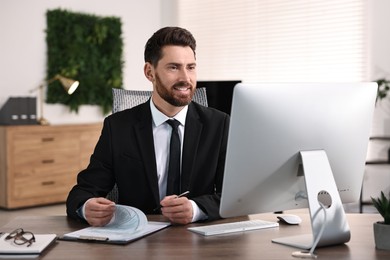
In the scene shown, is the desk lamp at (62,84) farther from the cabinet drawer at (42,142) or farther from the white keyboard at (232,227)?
the white keyboard at (232,227)

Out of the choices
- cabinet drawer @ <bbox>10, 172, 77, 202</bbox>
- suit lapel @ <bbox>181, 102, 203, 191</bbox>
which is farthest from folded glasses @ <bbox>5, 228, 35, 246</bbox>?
cabinet drawer @ <bbox>10, 172, 77, 202</bbox>

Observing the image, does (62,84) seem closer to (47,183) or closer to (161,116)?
(47,183)

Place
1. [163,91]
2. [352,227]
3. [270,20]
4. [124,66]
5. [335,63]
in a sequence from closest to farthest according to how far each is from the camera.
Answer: [352,227] → [163,91] → [335,63] → [270,20] → [124,66]

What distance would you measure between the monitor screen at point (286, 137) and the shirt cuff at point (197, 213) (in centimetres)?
30

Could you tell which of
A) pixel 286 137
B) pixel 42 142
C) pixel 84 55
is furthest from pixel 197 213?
pixel 84 55

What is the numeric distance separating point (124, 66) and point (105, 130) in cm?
504

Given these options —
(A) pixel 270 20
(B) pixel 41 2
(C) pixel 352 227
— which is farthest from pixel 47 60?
(C) pixel 352 227

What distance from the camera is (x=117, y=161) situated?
7.55 ft

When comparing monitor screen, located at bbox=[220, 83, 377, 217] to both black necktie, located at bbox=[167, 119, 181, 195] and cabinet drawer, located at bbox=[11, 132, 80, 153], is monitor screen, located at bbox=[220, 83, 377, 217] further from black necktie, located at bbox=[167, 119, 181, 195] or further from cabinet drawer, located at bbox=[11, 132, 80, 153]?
cabinet drawer, located at bbox=[11, 132, 80, 153]

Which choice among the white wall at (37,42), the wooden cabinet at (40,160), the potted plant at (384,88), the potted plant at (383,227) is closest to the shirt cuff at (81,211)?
the potted plant at (383,227)

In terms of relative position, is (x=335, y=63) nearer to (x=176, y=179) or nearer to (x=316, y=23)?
(x=316, y=23)

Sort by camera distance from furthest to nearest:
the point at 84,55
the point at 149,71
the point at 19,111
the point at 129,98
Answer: the point at 84,55 < the point at 19,111 < the point at 129,98 < the point at 149,71

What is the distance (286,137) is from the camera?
1.66 m

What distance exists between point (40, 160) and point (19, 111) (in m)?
0.53
